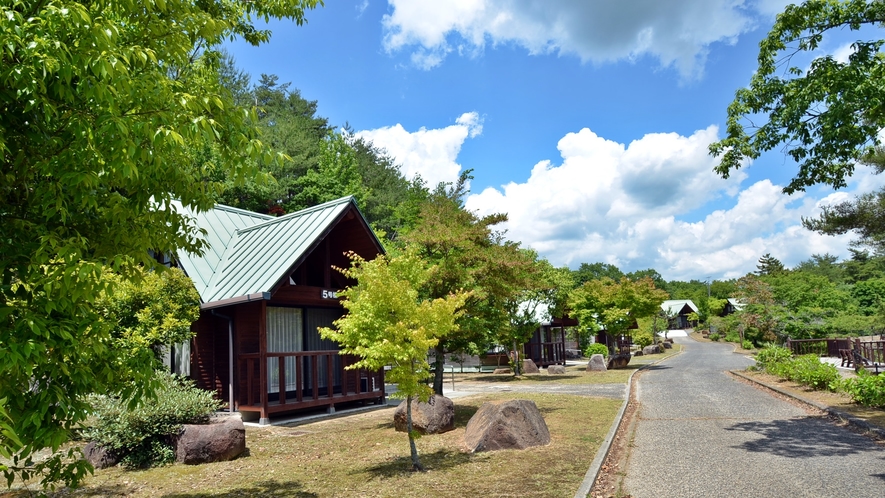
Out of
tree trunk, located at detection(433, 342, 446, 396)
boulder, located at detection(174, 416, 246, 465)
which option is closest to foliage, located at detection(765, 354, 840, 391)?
tree trunk, located at detection(433, 342, 446, 396)

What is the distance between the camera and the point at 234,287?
13.9 metres

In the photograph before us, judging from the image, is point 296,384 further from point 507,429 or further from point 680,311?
point 680,311

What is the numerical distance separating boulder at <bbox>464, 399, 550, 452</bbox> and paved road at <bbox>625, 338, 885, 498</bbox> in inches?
65.0

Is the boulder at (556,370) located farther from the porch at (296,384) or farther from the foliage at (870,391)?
the foliage at (870,391)

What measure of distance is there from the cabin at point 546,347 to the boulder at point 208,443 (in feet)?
92.0

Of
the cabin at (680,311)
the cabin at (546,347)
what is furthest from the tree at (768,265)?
the cabin at (546,347)

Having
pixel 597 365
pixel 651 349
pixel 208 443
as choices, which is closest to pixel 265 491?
pixel 208 443

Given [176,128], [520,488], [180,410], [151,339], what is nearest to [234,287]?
[151,339]

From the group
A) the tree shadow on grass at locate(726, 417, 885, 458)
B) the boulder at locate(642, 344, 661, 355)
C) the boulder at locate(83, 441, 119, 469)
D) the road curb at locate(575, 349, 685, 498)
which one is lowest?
the boulder at locate(642, 344, 661, 355)

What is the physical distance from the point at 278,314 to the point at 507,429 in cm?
778

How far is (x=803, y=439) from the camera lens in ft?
33.3

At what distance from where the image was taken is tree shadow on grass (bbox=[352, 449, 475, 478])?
8344 mm

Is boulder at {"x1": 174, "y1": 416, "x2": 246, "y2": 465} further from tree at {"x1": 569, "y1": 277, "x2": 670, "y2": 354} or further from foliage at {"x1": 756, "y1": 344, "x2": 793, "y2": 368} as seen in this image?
tree at {"x1": 569, "y1": 277, "x2": 670, "y2": 354}

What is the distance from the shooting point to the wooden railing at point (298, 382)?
13305 millimetres
